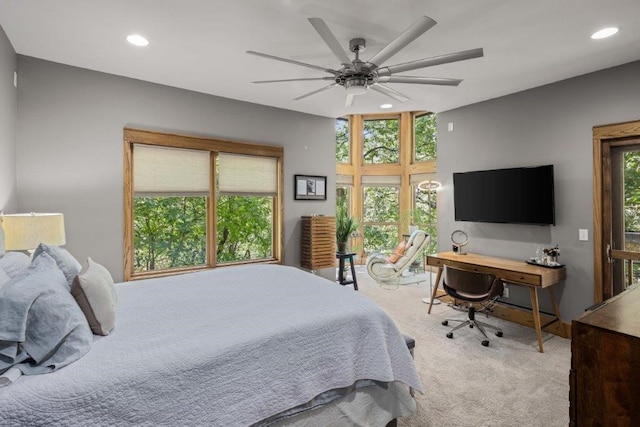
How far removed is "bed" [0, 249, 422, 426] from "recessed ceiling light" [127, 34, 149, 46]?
1967mm

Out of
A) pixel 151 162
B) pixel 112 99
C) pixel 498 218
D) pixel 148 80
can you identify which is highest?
pixel 148 80

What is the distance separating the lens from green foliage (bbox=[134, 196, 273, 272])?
3.83 meters

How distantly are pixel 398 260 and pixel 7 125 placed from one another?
4.66 meters

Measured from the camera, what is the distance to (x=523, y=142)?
3955 millimetres

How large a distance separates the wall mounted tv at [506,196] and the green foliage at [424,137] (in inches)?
101

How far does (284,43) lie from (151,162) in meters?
2.04

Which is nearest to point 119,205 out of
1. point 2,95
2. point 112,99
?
point 112,99

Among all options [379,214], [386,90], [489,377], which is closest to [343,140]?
[379,214]

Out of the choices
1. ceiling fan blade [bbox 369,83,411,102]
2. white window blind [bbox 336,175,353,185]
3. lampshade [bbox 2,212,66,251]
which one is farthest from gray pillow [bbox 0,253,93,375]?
white window blind [bbox 336,175,353,185]

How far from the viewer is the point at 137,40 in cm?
272

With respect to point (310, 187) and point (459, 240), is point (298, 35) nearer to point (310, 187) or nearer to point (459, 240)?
point (310, 187)

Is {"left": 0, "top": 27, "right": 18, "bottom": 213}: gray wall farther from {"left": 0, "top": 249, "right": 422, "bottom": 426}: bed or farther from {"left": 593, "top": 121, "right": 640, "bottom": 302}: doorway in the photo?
{"left": 593, "top": 121, "right": 640, "bottom": 302}: doorway

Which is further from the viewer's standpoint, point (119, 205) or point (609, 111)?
point (119, 205)

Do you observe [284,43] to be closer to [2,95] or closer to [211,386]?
[2,95]
